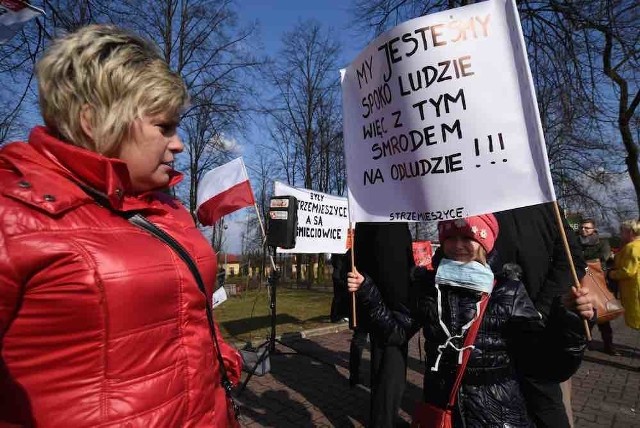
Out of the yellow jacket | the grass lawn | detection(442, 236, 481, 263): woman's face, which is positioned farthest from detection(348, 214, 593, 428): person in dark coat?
the grass lawn

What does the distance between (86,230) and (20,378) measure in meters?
0.38

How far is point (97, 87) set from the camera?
119cm

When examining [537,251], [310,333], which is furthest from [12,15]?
[310,333]

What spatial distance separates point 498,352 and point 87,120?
2.13 metres

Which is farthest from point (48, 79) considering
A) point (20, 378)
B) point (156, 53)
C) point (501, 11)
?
point (501, 11)

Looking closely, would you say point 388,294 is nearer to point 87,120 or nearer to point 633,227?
point 87,120

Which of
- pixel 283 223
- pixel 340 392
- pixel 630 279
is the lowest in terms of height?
pixel 340 392

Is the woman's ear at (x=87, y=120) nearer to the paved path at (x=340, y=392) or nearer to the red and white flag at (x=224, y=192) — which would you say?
the paved path at (x=340, y=392)

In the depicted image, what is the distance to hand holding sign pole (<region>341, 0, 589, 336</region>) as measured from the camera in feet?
6.21

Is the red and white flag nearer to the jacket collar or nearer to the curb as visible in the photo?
the curb

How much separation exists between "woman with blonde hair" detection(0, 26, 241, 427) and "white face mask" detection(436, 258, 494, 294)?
4.56 ft

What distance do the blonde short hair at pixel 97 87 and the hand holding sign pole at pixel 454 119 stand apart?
1.34 m

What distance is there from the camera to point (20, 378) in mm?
1055

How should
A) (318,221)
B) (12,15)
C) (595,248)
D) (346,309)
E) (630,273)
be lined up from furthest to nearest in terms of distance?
(595,248) < (318,221) < (630,273) < (346,309) < (12,15)
